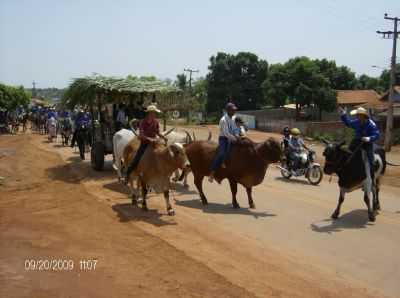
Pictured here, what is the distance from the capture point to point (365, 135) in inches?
396

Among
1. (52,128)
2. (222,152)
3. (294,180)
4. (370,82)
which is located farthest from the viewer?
(370,82)

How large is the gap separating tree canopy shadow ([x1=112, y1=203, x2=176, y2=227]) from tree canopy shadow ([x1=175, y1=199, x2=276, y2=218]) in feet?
3.85

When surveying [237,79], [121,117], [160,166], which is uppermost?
[237,79]

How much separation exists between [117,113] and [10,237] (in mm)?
8476

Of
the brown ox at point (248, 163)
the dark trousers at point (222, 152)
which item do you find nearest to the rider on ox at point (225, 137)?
the dark trousers at point (222, 152)

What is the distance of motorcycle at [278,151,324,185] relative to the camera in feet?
48.0

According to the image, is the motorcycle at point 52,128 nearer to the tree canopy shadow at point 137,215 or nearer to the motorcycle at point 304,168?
the motorcycle at point 304,168

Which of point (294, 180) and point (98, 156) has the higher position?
point (98, 156)

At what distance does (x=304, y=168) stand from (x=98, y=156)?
22.6 ft

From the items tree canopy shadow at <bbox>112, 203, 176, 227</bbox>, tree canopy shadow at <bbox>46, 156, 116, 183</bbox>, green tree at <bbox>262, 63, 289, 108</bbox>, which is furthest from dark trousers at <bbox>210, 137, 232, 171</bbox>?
green tree at <bbox>262, 63, 289, 108</bbox>

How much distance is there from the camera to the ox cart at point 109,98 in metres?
15.2

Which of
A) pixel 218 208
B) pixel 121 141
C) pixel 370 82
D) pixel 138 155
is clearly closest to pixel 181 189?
pixel 121 141

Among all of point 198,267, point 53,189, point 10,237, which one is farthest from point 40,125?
point 198,267

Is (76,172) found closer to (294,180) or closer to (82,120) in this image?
(82,120)
